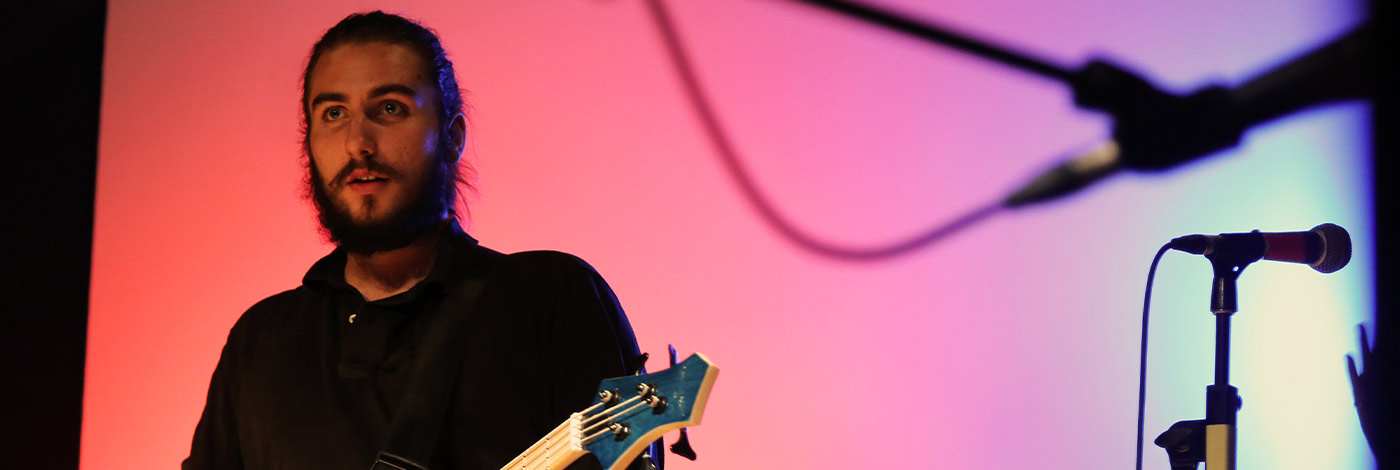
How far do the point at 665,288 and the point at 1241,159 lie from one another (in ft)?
3.76

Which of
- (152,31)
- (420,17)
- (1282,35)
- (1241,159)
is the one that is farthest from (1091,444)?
(152,31)

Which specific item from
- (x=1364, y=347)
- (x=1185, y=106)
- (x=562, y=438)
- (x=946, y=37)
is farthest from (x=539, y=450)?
(x=1364, y=347)

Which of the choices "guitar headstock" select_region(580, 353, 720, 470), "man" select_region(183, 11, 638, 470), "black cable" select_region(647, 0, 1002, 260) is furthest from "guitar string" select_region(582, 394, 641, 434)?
"black cable" select_region(647, 0, 1002, 260)

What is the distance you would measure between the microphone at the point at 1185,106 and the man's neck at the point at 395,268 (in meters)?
1.11

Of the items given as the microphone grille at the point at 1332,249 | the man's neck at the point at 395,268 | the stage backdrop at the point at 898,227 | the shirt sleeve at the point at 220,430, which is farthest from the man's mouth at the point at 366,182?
the microphone grille at the point at 1332,249

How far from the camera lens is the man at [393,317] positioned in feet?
5.81

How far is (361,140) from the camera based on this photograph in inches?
73.3

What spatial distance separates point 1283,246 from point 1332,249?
0.09m

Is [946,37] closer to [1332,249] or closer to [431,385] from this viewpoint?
[1332,249]

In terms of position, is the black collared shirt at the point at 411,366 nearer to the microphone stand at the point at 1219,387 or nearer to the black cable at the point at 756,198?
the black cable at the point at 756,198

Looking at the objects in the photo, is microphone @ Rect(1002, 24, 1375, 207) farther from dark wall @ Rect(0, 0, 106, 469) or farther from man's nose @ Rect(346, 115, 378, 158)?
dark wall @ Rect(0, 0, 106, 469)

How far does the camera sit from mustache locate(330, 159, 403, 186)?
1.88 metres

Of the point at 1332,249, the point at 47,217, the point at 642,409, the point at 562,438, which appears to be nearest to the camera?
the point at 642,409

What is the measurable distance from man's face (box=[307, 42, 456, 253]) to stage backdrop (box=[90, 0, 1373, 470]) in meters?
0.61
